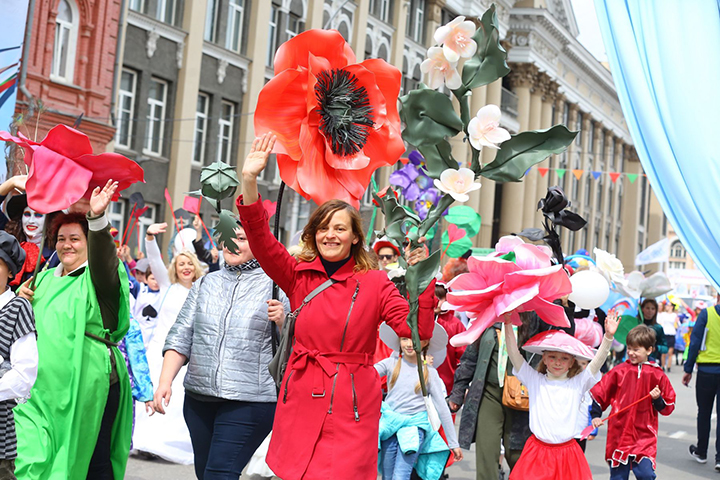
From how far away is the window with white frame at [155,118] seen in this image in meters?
21.6

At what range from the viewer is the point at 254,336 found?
4.90 m

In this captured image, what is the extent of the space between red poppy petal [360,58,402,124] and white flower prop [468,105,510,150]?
0.47 meters

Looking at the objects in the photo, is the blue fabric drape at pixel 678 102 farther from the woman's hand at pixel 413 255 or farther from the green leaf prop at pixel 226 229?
the green leaf prop at pixel 226 229

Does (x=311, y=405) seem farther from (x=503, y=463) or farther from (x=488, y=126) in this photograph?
(x=503, y=463)

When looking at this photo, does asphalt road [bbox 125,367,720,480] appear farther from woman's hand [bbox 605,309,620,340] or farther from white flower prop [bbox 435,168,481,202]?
white flower prop [bbox 435,168,481,202]

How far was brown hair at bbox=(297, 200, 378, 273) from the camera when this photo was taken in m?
4.04

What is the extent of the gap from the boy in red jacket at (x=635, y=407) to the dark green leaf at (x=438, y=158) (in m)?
4.39

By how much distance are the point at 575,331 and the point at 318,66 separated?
340cm

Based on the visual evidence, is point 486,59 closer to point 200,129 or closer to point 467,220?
point 467,220

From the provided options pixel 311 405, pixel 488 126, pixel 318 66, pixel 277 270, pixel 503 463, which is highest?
pixel 318 66

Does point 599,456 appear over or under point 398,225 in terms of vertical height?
under

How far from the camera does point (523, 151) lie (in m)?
3.69

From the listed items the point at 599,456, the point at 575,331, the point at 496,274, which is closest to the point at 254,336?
Answer: the point at 496,274

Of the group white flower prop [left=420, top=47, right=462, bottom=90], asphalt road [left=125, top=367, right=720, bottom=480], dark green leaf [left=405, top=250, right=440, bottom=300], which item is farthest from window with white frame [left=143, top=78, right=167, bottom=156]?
dark green leaf [left=405, top=250, right=440, bottom=300]
